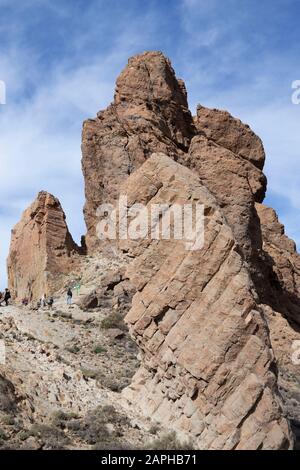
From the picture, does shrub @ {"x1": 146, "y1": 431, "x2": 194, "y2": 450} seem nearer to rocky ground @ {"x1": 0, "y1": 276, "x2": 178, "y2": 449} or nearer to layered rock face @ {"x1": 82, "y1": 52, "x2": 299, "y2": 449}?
layered rock face @ {"x1": 82, "y1": 52, "x2": 299, "y2": 449}

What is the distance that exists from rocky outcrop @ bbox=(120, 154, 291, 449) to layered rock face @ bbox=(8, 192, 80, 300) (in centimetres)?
2798

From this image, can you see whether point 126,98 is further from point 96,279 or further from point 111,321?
point 111,321

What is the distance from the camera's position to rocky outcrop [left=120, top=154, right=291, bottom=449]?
16.6 metres

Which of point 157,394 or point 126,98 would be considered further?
point 126,98

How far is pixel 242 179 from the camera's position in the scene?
46906 mm

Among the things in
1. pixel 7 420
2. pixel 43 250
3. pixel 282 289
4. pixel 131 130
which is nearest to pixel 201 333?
pixel 7 420

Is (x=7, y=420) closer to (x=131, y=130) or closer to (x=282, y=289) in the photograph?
(x=131, y=130)

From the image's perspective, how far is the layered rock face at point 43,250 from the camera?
1864 inches

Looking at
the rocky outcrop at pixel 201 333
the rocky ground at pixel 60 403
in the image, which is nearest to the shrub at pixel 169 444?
the rocky outcrop at pixel 201 333

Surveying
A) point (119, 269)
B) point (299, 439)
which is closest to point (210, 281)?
point (299, 439)

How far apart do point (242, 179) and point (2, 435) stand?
109 ft

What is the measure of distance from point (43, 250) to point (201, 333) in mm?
31845

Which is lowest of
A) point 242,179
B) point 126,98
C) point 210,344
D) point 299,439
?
point 299,439

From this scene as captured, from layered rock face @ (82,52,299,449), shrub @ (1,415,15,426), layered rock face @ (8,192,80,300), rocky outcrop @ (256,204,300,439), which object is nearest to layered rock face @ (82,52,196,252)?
layered rock face @ (8,192,80,300)
